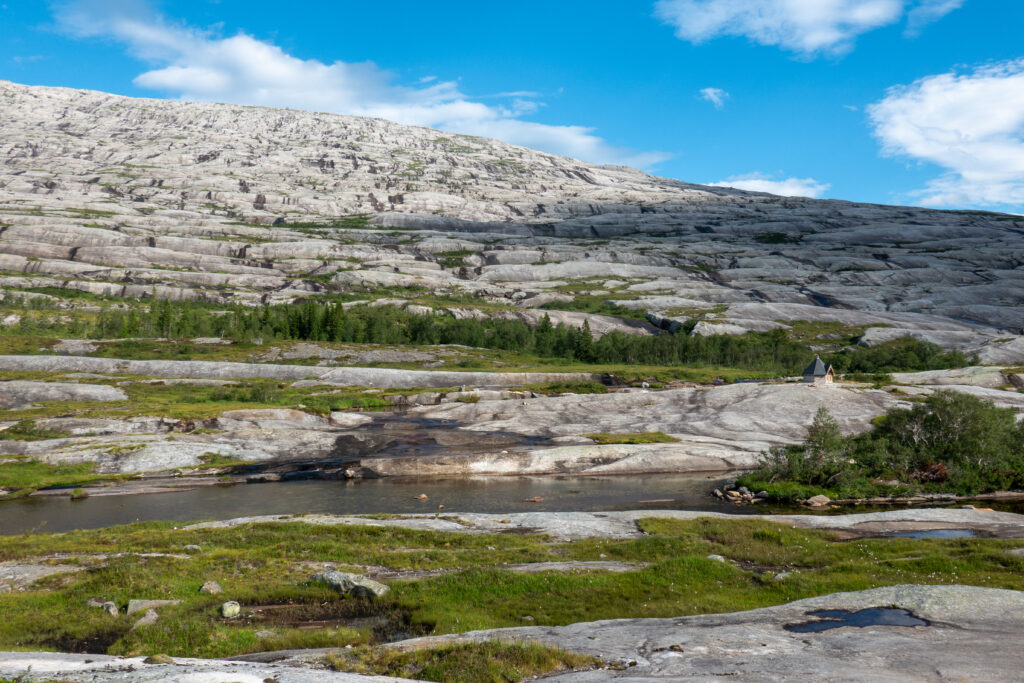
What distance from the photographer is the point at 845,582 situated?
2564 centimetres

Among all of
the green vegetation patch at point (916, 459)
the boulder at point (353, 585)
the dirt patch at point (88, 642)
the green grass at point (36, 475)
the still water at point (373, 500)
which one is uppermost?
the green vegetation patch at point (916, 459)

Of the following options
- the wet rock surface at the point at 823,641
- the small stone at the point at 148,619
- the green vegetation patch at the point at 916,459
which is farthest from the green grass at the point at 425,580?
the green vegetation patch at the point at 916,459

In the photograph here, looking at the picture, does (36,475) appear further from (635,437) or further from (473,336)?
(473,336)

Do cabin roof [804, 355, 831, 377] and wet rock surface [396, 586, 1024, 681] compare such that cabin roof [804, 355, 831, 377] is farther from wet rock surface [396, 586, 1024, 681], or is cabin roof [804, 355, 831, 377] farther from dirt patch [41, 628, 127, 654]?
dirt patch [41, 628, 127, 654]

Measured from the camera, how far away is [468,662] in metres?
15.7

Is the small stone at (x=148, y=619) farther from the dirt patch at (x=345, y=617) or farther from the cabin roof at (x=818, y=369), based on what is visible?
the cabin roof at (x=818, y=369)

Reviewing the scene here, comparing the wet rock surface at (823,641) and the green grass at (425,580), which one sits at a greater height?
the wet rock surface at (823,641)

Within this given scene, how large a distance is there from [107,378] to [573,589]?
11635 centimetres

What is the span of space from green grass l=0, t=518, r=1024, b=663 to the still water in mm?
14866

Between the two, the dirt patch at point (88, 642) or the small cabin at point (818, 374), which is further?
the small cabin at point (818, 374)

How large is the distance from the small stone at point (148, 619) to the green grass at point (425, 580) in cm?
32

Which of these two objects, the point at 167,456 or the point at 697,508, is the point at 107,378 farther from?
the point at 697,508

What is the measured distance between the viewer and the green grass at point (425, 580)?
21.3m

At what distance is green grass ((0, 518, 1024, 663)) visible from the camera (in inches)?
838
